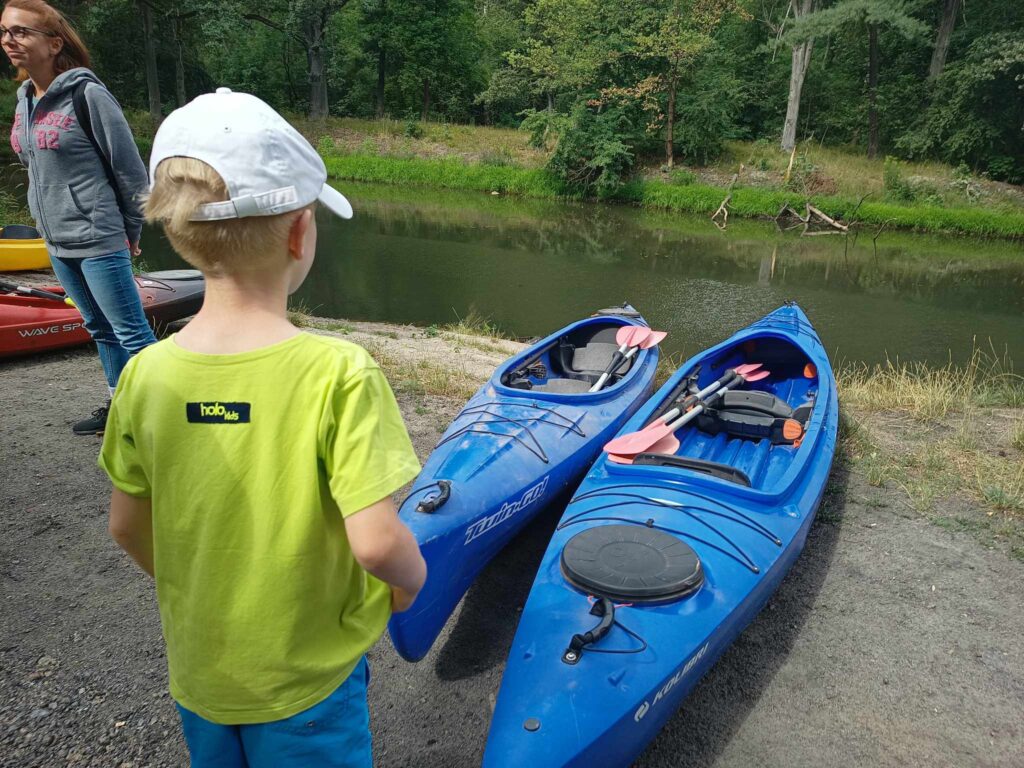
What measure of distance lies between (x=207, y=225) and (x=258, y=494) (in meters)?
0.43

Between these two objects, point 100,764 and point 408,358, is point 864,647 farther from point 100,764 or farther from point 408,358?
point 408,358

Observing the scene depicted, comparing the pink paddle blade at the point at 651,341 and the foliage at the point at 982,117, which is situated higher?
the foliage at the point at 982,117

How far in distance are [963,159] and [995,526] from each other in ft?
80.5

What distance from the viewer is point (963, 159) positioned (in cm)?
2295

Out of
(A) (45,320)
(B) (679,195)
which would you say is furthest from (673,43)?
(A) (45,320)

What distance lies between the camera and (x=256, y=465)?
108 cm

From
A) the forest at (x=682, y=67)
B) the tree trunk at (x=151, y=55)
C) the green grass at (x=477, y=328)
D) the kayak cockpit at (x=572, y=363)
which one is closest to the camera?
the kayak cockpit at (x=572, y=363)

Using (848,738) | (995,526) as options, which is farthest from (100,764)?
(995,526)

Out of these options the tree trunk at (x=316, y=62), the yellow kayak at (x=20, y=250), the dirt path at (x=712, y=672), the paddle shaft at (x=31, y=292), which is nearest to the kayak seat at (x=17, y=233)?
the yellow kayak at (x=20, y=250)

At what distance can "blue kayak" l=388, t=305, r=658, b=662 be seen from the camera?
8.93ft

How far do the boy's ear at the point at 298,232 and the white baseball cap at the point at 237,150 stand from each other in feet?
0.15

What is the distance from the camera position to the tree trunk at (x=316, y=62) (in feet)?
92.4

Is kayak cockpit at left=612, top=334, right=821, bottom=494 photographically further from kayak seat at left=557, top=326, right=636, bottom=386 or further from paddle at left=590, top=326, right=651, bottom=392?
kayak seat at left=557, top=326, right=636, bottom=386

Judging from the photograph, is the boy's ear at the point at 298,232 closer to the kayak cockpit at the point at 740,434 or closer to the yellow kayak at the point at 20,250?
the kayak cockpit at the point at 740,434
